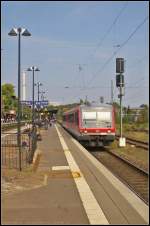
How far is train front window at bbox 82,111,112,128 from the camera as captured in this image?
115ft

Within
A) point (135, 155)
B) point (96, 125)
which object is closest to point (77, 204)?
point (135, 155)

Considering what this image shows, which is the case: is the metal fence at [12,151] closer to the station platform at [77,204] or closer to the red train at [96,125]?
the station platform at [77,204]

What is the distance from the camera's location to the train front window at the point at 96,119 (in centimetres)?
3509

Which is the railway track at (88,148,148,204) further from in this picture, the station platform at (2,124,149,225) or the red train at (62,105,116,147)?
the red train at (62,105,116,147)

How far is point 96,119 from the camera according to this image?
35.3 metres

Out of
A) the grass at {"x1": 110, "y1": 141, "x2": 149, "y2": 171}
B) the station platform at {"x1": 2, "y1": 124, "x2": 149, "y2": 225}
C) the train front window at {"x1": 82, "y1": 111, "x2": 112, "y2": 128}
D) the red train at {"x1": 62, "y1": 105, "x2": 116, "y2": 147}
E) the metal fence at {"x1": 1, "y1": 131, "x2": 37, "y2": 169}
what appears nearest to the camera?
the station platform at {"x1": 2, "y1": 124, "x2": 149, "y2": 225}

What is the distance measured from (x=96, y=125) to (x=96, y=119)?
0.42m

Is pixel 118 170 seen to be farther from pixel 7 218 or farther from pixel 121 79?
pixel 7 218

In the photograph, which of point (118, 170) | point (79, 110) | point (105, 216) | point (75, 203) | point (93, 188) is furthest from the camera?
point (79, 110)

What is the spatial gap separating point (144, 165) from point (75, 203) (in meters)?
14.7

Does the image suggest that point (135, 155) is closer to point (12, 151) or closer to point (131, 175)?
point (131, 175)

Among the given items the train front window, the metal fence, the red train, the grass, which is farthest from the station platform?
the train front window

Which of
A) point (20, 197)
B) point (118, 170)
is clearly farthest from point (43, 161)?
point (20, 197)

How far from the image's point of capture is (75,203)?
396 inches
